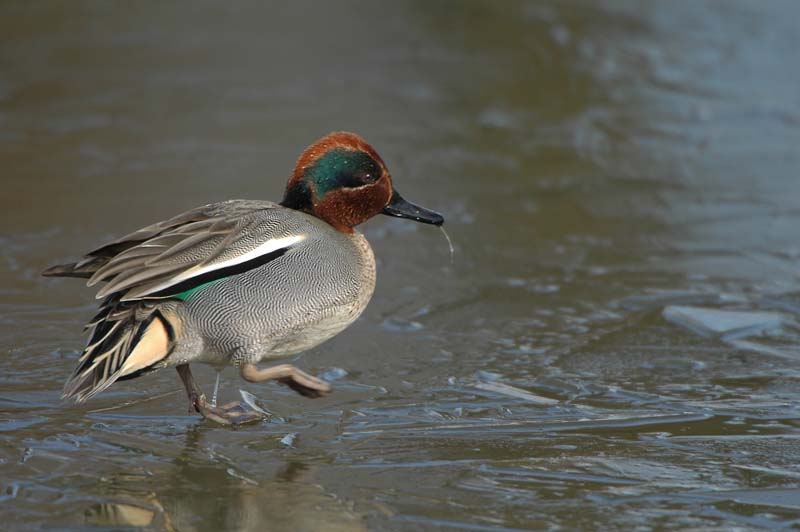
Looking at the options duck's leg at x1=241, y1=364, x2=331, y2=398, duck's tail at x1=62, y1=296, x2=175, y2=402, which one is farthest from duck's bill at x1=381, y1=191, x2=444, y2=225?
duck's tail at x1=62, y1=296, x2=175, y2=402

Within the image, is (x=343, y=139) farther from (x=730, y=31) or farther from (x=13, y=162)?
(x=730, y=31)

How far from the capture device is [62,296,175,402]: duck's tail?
4.51 metres

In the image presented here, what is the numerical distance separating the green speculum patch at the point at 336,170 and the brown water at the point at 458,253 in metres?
0.89

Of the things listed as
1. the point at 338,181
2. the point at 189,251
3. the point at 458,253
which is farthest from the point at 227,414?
the point at 458,253

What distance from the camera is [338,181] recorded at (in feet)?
17.0

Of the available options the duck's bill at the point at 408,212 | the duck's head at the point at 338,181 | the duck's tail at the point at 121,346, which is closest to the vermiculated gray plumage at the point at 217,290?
the duck's tail at the point at 121,346

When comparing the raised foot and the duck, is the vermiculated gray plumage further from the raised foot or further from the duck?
the raised foot

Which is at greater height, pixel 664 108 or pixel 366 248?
pixel 664 108

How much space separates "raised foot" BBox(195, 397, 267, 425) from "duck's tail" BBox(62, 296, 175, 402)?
0.31 meters

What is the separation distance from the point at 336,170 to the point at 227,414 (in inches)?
46.5

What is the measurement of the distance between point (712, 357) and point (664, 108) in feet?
19.3

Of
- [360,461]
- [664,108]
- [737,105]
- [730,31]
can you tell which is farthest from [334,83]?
[360,461]

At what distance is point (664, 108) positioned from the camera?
438 inches

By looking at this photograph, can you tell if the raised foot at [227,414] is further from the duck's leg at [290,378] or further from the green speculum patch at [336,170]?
the green speculum patch at [336,170]
